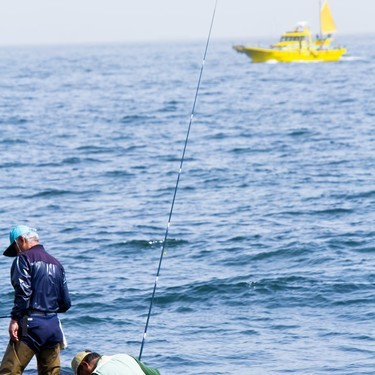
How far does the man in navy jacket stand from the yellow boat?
3282 inches

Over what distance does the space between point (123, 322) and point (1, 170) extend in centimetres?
1611

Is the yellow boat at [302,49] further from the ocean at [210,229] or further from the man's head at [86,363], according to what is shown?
the man's head at [86,363]

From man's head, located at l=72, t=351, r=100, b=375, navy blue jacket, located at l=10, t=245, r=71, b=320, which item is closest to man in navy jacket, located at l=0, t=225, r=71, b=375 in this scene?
navy blue jacket, located at l=10, t=245, r=71, b=320

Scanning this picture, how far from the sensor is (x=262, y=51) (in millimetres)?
96062

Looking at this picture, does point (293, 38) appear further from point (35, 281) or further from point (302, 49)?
point (35, 281)

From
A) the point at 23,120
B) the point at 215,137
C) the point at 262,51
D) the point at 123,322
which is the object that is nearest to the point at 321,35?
the point at 262,51

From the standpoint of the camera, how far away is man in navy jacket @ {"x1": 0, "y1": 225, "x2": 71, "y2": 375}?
28.6 ft

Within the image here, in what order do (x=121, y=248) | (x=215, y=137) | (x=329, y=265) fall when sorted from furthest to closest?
1. (x=215, y=137)
2. (x=121, y=248)
3. (x=329, y=265)

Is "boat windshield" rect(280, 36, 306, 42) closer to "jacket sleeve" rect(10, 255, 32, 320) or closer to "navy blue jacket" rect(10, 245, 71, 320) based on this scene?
"navy blue jacket" rect(10, 245, 71, 320)

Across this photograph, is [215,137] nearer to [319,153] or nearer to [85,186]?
[319,153]

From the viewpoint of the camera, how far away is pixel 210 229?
68.3 feet

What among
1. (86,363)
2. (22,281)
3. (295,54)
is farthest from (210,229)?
(295,54)

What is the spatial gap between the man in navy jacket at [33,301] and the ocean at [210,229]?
2.76 meters

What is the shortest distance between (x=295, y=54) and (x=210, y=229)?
7468 centimetres
